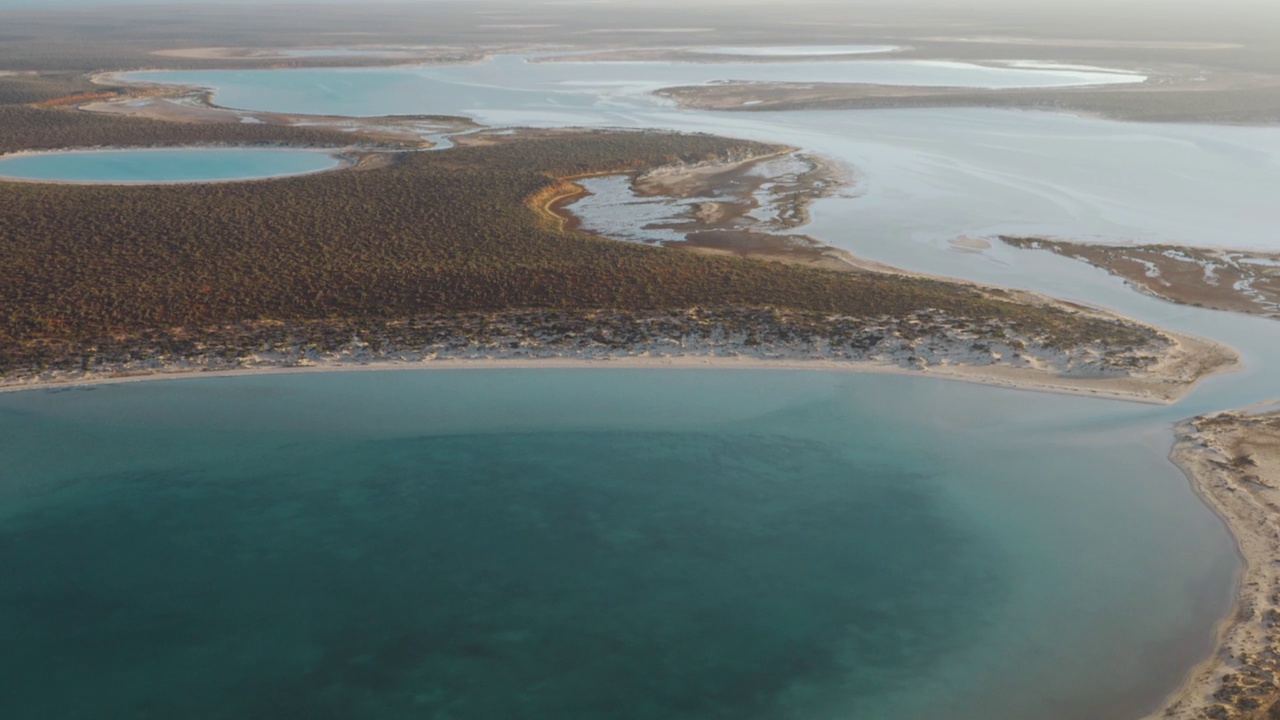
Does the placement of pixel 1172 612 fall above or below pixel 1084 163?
below

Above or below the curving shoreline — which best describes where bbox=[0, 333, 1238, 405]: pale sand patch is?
below

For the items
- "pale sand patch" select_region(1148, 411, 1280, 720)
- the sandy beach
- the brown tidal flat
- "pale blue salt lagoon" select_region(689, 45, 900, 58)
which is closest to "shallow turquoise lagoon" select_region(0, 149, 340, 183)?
the sandy beach

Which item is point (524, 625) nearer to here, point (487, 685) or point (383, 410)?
point (487, 685)

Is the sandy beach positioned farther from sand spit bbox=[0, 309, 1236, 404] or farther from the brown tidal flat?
the brown tidal flat

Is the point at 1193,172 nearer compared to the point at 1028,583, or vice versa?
the point at 1028,583

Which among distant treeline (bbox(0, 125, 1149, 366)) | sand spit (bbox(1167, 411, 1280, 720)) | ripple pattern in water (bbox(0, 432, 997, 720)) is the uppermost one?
distant treeline (bbox(0, 125, 1149, 366))

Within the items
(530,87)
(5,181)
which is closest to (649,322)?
(5,181)
